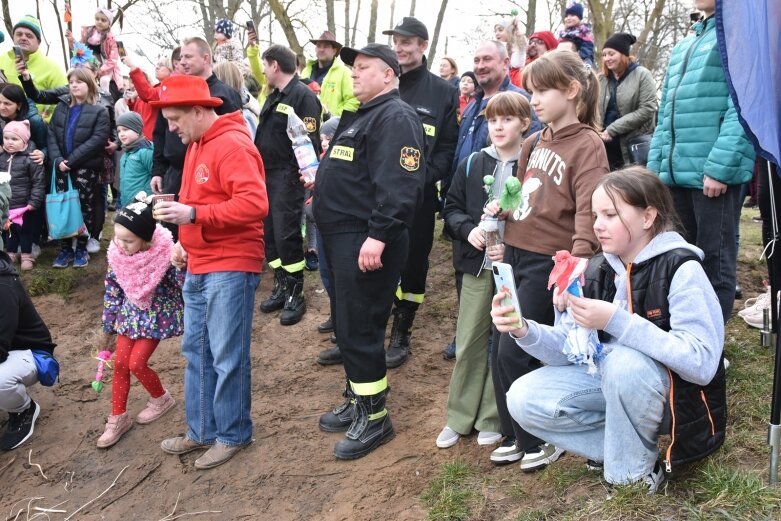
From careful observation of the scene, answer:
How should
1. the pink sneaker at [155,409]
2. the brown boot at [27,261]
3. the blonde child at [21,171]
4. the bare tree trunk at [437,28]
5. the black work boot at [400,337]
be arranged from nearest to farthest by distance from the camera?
the pink sneaker at [155,409] < the black work boot at [400,337] < the blonde child at [21,171] < the brown boot at [27,261] < the bare tree trunk at [437,28]

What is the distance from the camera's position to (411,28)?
17.3 ft

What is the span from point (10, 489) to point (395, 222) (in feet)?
10.6

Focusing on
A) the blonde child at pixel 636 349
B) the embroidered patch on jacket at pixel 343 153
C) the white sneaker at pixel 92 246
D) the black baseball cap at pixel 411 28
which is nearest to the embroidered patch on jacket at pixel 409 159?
the embroidered patch on jacket at pixel 343 153

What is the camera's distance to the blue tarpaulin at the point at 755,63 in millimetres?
2498

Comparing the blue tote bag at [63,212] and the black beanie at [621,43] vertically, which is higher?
the black beanie at [621,43]

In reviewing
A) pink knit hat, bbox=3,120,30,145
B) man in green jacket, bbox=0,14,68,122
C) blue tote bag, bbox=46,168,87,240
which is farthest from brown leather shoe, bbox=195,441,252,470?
man in green jacket, bbox=0,14,68,122

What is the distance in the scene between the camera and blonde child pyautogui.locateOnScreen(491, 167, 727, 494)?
8.21ft

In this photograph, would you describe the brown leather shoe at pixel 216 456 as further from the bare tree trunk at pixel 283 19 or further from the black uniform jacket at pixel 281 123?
the bare tree trunk at pixel 283 19

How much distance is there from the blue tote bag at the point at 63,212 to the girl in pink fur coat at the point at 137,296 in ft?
9.87

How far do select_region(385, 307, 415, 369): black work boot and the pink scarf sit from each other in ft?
6.07

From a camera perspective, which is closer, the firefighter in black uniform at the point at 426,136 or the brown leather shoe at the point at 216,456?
the brown leather shoe at the point at 216,456

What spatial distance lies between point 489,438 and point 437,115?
2.57 m

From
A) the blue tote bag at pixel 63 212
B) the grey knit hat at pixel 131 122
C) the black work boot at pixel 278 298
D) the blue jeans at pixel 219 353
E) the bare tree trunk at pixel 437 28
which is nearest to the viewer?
the blue jeans at pixel 219 353

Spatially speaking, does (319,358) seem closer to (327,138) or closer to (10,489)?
(327,138)
